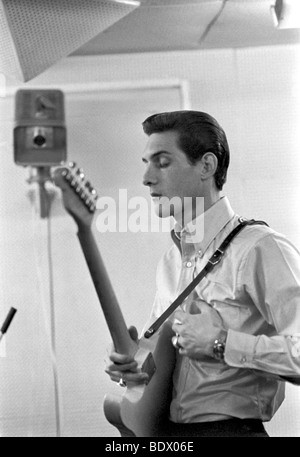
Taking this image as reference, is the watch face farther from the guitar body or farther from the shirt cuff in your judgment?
the guitar body

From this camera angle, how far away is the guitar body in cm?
153

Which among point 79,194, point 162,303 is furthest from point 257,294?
point 79,194

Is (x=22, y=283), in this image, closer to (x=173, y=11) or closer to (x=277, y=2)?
(x=173, y=11)

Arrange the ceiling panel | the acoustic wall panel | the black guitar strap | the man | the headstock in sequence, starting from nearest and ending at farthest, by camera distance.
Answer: the headstock → the man → the black guitar strap → the acoustic wall panel → the ceiling panel

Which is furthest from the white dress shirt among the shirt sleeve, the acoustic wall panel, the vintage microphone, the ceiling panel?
the ceiling panel

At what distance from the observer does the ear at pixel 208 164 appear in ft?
5.27

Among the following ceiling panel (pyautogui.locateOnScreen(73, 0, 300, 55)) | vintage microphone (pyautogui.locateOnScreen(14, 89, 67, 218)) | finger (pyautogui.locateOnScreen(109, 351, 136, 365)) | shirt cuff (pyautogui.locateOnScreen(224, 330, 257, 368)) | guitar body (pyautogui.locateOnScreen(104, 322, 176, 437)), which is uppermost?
ceiling panel (pyautogui.locateOnScreen(73, 0, 300, 55))

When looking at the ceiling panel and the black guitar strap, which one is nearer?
the black guitar strap

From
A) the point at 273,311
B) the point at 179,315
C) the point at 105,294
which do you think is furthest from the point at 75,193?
the point at 273,311

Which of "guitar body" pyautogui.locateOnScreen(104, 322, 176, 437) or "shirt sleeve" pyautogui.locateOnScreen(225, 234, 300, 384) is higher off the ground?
"shirt sleeve" pyautogui.locateOnScreen(225, 234, 300, 384)

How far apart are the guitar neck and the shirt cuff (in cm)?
21

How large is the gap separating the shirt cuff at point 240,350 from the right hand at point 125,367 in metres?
0.21
